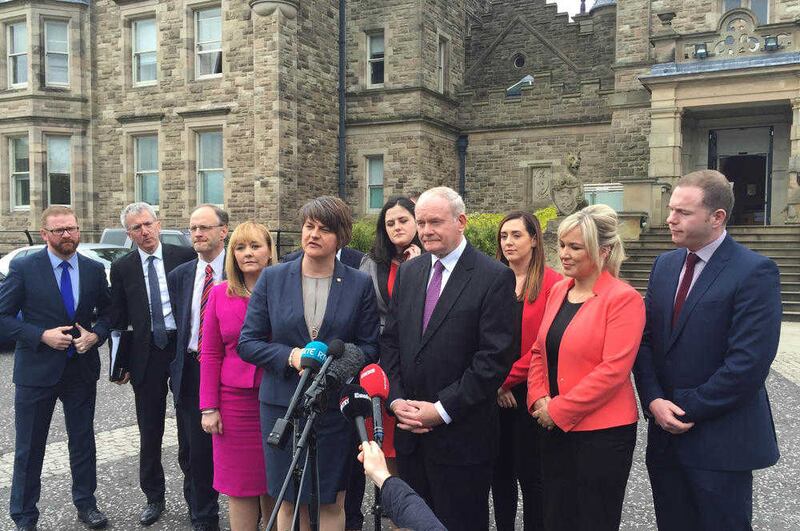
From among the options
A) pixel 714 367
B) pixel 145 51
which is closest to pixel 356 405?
pixel 714 367

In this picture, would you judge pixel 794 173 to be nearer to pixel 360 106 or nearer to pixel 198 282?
pixel 360 106

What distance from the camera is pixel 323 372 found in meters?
2.44

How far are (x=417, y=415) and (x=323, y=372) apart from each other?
101 centimetres

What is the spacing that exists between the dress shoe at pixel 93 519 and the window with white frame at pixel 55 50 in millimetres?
21606

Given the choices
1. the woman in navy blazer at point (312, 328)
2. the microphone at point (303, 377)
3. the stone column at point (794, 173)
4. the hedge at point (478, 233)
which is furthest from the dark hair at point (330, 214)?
the stone column at point (794, 173)

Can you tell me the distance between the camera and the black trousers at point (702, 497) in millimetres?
3131

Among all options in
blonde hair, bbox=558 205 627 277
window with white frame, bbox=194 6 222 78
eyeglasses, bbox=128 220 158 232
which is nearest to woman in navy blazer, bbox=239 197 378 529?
blonde hair, bbox=558 205 627 277

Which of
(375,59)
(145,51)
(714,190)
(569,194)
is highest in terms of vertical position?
(145,51)

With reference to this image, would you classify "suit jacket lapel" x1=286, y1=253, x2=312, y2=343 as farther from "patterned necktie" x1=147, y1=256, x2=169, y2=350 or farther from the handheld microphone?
"patterned necktie" x1=147, y1=256, x2=169, y2=350

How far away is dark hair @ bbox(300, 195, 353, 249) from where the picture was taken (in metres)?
3.59

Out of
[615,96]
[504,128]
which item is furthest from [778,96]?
[504,128]

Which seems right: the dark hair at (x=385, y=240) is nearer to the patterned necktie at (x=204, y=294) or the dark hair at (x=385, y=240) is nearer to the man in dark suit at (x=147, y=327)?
the patterned necktie at (x=204, y=294)

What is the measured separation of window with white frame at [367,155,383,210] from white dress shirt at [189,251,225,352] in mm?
17821

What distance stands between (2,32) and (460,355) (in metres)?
25.2
